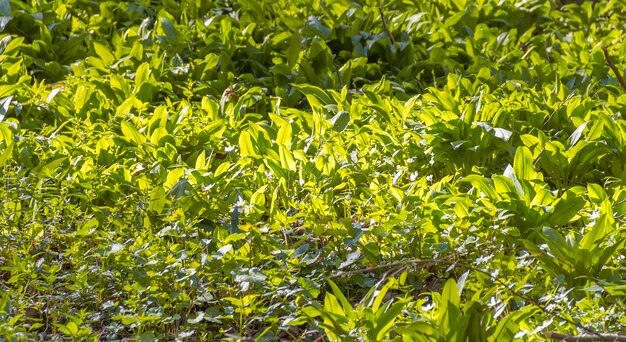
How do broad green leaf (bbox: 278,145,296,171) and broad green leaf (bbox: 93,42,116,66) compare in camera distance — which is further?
broad green leaf (bbox: 93,42,116,66)

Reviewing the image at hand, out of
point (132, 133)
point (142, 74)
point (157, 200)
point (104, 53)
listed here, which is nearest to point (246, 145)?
point (132, 133)

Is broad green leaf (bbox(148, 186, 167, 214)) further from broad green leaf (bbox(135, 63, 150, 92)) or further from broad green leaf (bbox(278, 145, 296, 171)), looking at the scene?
broad green leaf (bbox(135, 63, 150, 92))

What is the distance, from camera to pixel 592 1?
791 centimetres

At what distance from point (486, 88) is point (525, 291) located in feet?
6.80

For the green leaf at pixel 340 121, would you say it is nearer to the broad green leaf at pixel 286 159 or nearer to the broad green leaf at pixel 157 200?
the broad green leaf at pixel 286 159

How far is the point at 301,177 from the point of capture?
12.5ft

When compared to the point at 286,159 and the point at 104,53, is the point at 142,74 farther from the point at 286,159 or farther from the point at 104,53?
the point at 286,159

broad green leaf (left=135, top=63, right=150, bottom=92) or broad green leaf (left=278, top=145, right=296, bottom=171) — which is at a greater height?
broad green leaf (left=278, top=145, right=296, bottom=171)

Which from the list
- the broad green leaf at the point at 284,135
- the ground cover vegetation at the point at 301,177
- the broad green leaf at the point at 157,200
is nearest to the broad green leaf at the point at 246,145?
the ground cover vegetation at the point at 301,177

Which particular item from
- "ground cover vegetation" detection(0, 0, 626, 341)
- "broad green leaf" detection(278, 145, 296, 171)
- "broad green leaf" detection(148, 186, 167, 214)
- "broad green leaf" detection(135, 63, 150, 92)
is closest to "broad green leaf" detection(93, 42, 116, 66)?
"ground cover vegetation" detection(0, 0, 626, 341)

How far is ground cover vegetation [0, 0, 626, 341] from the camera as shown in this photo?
289 centimetres

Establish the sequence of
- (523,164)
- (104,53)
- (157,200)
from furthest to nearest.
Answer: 1. (104,53)
2. (523,164)
3. (157,200)

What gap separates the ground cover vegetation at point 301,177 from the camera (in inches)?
114

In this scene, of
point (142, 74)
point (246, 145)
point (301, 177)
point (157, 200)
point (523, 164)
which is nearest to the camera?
point (157, 200)
